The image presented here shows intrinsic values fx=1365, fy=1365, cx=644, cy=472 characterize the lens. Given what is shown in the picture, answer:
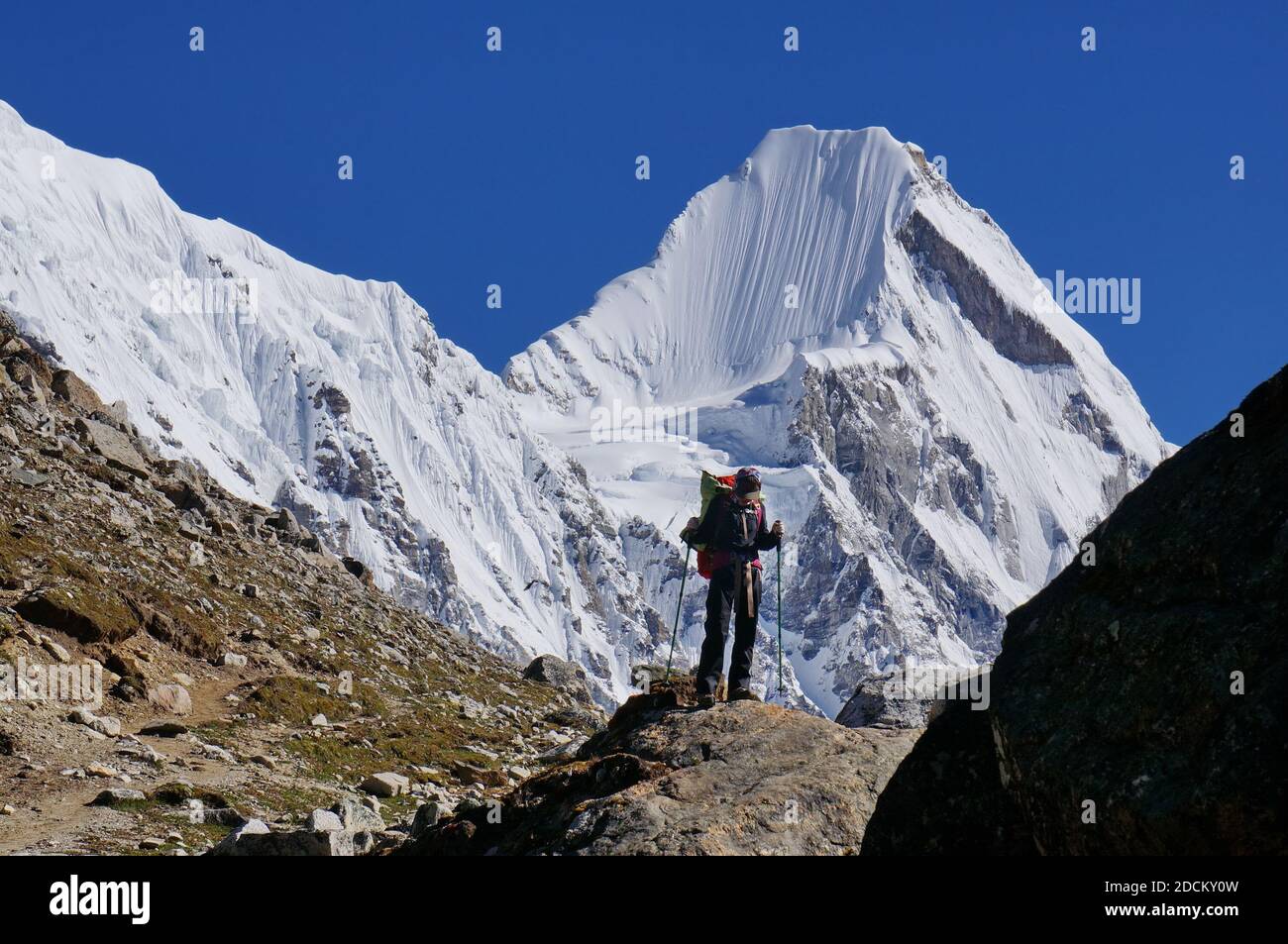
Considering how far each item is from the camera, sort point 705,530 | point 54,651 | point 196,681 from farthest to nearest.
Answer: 1. point 196,681
2. point 54,651
3. point 705,530

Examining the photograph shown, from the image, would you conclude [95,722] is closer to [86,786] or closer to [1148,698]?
[86,786]

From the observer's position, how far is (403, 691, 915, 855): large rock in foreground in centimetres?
1070

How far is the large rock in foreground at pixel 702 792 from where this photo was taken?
10.7 metres

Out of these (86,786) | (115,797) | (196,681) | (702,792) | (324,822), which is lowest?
(324,822)

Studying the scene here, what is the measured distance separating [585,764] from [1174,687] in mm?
5770

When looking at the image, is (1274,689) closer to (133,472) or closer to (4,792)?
(4,792)

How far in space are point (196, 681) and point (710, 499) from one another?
15720mm

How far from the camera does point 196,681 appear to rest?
2694 centimetres

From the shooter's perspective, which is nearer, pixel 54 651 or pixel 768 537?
pixel 768 537

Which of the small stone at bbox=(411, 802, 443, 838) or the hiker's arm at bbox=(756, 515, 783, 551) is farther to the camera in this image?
the hiker's arm at bbox=(756, 515, 783, 551)

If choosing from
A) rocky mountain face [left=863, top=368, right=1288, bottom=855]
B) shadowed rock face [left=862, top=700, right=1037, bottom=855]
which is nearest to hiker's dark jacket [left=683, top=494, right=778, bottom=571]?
shadowed rock face [left=862, top=700, right=1037, bottom=855]

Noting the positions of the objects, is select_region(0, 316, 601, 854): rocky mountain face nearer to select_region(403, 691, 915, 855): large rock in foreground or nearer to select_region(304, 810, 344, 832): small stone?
select_region(304, 810, 344, 832): small stone

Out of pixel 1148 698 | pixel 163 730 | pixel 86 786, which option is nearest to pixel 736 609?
pixel 1148 698
